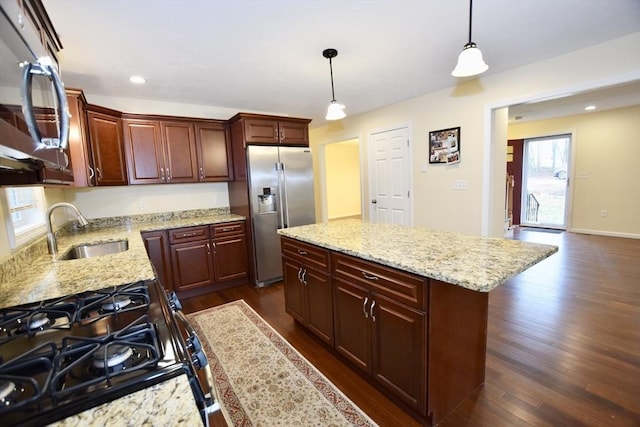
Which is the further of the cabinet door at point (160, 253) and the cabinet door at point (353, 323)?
the cabinet door at point (160, 253)

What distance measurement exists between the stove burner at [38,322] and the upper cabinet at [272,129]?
2.80 m

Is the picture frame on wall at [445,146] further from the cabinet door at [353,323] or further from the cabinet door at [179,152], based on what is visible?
the cabinet door at [179,152]

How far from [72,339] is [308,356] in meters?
1.69

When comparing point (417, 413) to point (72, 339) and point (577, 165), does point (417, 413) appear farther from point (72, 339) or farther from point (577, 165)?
point (577, 165)

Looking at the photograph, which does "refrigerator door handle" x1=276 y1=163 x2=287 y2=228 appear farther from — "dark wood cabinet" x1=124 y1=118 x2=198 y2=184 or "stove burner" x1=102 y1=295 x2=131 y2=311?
"stove burner" x1=102 y1=295 x2=131 y2=311

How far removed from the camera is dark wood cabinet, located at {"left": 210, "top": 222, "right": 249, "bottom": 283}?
141 inches

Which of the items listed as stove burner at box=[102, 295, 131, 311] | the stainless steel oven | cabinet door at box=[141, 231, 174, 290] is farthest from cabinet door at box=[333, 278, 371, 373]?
cabinet door at box=[141, 231, 174, 290]

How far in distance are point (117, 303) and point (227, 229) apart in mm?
2562

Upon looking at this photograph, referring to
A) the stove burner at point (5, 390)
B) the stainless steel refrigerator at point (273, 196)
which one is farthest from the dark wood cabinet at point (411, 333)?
the stainless steel refrigerator at point (273, 196)

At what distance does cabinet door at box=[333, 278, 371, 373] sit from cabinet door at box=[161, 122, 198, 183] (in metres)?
2.58

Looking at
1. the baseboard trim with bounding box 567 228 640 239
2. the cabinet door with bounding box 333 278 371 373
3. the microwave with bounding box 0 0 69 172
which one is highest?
the microwave with bounding box 0 0 69 172

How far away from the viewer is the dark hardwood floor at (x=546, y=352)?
1.61 metres

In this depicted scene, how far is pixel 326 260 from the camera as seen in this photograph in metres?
2.05

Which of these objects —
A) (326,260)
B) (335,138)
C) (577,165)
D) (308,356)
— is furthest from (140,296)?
(577,165)
